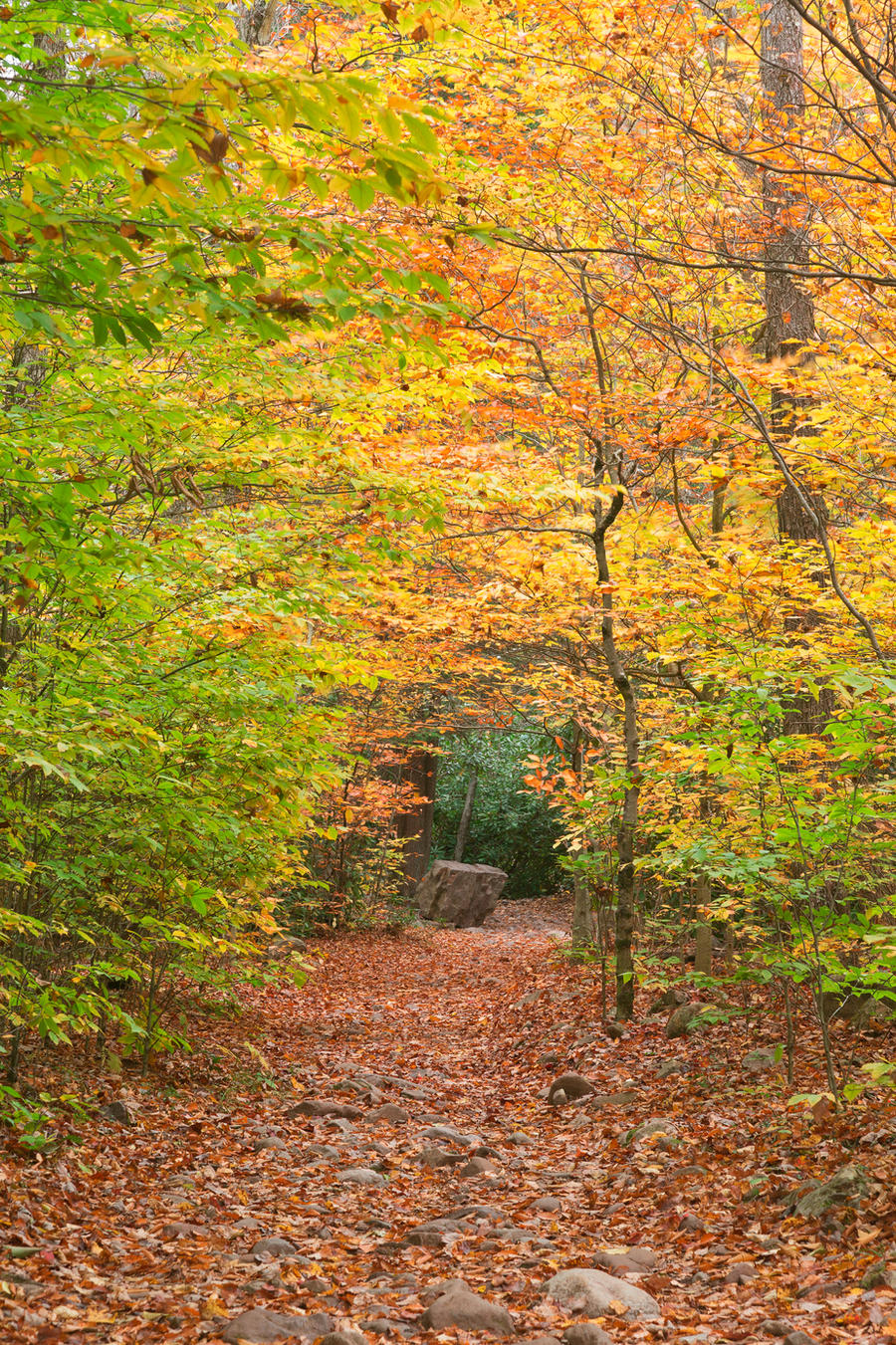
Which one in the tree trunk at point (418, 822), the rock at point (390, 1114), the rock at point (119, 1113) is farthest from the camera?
the tree trunk at point (418, 822)

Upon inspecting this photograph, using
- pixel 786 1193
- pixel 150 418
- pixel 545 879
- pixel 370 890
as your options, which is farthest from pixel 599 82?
pixel 545 879

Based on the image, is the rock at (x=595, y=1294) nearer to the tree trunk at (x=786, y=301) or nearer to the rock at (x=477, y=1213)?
the rock at (x=477, y=1213)

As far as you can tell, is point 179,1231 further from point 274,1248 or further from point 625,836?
point 625,836

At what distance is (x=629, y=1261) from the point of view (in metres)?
4.25

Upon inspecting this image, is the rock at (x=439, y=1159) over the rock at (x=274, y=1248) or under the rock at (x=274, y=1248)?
under

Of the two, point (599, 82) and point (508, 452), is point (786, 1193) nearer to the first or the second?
point (508, 452)

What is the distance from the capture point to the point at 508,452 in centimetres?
852

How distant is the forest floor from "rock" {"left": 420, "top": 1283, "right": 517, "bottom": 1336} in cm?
5

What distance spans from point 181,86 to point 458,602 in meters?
6.62

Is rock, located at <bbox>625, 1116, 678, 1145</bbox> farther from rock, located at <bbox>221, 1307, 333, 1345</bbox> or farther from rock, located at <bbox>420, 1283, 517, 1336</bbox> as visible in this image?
rock, located at <bbox>221, 1307, 333, 1345</bbox>

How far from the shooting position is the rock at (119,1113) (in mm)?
6000

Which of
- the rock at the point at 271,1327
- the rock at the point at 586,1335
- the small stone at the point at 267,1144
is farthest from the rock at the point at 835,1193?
the small stone at the point at 267,1144

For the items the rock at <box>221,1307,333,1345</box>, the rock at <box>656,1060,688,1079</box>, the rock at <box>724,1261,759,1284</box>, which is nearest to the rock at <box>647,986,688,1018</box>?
the rock at <box>656,1060,688,1079</box>

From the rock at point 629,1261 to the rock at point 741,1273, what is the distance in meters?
0.36
